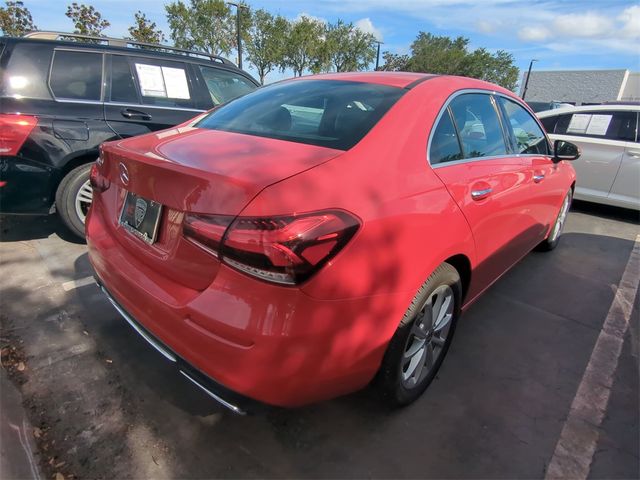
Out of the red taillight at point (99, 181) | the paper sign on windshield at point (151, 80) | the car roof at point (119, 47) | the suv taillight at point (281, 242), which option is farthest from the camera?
the paper sign on windshield at point (151, 80)

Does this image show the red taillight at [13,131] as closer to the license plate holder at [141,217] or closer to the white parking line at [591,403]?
the license plate holder at [141,217]

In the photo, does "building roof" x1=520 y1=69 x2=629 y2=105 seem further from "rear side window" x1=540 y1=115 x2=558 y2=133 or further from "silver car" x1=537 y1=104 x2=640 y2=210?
"silver car" x1=537 y1=104 x2=640 y2=210

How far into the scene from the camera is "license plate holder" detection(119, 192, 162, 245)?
68.1 inches

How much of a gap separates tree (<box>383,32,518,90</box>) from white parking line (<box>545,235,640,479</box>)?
48228mm

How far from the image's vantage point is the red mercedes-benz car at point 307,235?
141cm

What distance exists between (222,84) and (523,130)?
3356mm

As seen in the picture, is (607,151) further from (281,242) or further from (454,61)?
(454,61)

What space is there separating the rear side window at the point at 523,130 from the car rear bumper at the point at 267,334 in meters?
2.04

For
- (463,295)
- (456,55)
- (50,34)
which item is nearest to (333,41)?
(456,55)

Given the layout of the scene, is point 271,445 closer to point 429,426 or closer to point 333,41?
point 429,426

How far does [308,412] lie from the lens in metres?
2.12

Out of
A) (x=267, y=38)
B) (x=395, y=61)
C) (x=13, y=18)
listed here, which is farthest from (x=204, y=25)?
(x=395, y=61)

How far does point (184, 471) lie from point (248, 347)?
0.78m

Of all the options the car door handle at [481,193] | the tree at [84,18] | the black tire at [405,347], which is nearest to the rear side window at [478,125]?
the car door handle at [481,193]
